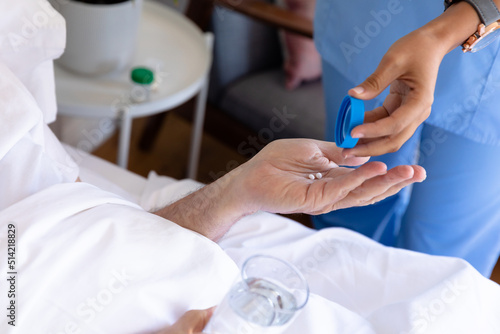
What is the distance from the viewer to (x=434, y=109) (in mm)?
1113

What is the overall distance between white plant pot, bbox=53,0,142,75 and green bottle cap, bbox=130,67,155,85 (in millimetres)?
69

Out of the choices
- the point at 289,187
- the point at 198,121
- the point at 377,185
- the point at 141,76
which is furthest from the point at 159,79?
the point at 377,185

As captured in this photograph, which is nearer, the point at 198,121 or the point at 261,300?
the point at 261,300

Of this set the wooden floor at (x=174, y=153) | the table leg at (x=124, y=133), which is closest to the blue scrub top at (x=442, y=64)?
the table leg at (x=124, y=133)

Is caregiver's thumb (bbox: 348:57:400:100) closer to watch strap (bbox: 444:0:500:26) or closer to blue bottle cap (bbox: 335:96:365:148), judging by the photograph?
blue bottle cap (bbox: 335:96:365:148)

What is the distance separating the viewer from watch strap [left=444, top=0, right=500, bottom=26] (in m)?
0.89

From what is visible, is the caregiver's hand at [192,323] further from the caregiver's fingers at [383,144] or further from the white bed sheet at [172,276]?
the caregiver's fingers at [383,144]

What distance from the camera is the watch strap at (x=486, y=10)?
2.93 feet

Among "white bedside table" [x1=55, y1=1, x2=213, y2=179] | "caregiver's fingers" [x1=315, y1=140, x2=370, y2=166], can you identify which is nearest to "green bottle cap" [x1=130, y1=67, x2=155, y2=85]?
"white bedside table" [x1=55, y1=1, x2=213, y2=179]

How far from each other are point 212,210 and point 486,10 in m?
0.49

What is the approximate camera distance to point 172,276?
2.51 feet

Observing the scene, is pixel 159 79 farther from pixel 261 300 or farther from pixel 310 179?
pixel 261 300

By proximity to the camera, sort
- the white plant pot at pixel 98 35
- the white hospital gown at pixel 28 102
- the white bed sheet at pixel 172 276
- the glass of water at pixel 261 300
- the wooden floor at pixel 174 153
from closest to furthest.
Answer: the glass of water at pixel 261 300 < the white bed sheet at pixel 172 276 < the white hospital gown at pixel 28 102 < the white plant pot at pixel 98 35 < the wooden floor at pixel 174 153

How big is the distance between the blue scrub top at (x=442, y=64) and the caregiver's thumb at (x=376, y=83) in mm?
303
